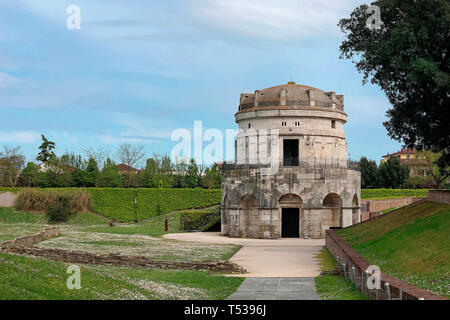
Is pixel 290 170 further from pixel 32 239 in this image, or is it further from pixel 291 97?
pixel 32 239

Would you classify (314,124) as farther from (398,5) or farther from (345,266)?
(345,266)

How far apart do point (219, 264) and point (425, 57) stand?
14506 mm

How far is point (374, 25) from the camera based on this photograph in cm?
3059

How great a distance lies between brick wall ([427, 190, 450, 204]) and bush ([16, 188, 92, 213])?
4723 centimetres

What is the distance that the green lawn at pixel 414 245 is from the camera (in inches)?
689

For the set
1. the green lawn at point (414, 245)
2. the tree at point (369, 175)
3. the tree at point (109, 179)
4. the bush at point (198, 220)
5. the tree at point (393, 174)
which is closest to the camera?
the green lawn at point (414, 245)

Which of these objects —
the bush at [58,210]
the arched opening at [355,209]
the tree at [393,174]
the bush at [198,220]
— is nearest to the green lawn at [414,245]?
the arched opening at [355,209]

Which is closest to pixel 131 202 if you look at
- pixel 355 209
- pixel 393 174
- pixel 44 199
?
pixel 44 199

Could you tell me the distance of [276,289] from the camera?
20.0m

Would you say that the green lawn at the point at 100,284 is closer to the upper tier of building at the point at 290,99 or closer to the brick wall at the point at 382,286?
the brick wall at the point at 382,286

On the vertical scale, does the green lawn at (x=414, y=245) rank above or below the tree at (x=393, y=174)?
below

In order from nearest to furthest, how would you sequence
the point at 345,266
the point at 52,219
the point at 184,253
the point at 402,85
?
the point at 345,266 → the point at 402,85 → the point at 184,253 → the point at 52,219
